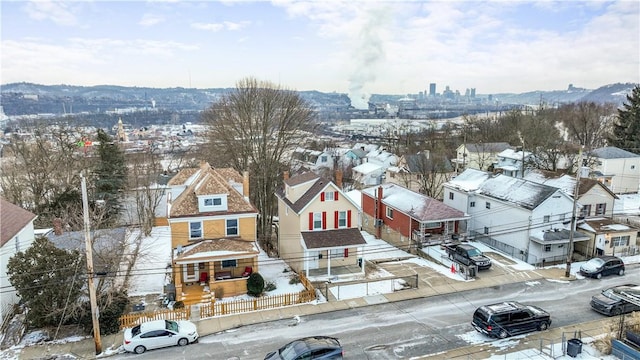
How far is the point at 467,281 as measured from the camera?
29.4 metres

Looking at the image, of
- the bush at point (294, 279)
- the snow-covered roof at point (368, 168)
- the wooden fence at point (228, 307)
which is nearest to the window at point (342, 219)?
the bush at point (294, 279)

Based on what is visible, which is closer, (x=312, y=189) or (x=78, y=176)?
(x=312, y=189)

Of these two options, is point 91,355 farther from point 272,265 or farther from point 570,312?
point 570,312

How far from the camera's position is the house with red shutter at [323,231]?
30.6 meters

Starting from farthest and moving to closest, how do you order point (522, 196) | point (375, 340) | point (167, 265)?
point (522, 196) → point (167, 265) → point (375, 340)

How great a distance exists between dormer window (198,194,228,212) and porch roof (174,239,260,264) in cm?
226

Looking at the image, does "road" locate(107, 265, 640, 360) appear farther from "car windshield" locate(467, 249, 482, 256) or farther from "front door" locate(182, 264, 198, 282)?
"front door" locate(182, 264, 198, 282)

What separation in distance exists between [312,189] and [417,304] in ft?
38.9

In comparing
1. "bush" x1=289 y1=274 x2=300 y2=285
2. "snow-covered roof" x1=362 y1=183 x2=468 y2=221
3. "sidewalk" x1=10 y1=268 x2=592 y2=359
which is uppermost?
"snow-covered roof" x1=362 y1=183 x2=468 y2=221

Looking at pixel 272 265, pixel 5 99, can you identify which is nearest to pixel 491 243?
pixel 272 265

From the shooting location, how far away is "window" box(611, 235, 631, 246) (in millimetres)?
A: 34094

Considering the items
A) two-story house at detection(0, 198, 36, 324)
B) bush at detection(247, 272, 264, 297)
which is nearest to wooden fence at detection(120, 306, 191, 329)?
bush at detection(247, 272, 264, 297)

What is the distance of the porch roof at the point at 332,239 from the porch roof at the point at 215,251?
4.15 m

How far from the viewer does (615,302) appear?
2417 cm
